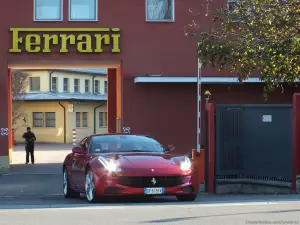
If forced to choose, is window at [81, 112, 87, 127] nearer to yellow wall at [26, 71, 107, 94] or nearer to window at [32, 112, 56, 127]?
yellow wall at [26, 71, 107, 94]

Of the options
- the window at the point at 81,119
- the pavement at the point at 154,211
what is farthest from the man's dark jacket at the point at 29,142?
the window at the point at 81,119

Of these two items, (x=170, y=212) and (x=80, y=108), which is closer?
(x=170, y=212)

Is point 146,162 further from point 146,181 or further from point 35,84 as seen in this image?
point 35,84

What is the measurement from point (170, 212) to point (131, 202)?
202cm

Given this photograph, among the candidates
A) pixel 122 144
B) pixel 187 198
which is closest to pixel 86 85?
pixel 122 144

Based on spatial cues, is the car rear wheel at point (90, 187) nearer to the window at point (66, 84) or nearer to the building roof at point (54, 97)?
the building roof at point (54, 97)

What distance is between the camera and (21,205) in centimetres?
1270

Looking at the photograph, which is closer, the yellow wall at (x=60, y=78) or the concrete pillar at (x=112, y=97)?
the concrete pillar at (x=112, y=97)

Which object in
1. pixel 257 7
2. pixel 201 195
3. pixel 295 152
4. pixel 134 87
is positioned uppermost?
pixel 257 7

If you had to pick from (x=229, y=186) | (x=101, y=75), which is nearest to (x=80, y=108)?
(x=101, y=75)

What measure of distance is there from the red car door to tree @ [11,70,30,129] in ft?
114

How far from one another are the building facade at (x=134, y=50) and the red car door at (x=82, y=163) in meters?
8.94

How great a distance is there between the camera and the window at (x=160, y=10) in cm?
2280

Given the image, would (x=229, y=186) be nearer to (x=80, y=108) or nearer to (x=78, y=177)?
(x=78, y=177)
